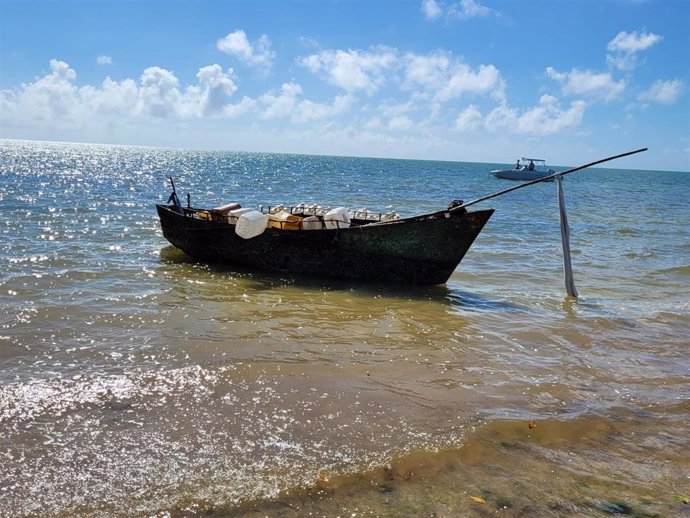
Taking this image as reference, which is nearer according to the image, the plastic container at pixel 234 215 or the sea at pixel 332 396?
the sea at pixel 332 396

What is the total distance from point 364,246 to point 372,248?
0.63 feet

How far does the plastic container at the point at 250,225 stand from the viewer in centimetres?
1262

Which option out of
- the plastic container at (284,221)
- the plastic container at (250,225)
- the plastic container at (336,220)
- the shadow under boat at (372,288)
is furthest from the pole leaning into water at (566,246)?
the plastic container at (250,225)

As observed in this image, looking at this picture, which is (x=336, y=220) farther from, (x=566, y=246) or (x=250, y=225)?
(x=566, y=246)

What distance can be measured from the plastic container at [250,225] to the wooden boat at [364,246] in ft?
0.25

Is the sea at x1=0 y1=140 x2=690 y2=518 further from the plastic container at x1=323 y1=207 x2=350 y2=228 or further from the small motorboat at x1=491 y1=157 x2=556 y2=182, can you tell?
the small motorboat at x1=491 y1=157 x2=556 y2=182

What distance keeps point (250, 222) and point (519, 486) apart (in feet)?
30.8

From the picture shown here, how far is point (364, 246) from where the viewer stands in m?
12.3

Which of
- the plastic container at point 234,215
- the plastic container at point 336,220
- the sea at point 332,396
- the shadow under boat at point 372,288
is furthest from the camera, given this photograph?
the plastic container at point 234,215

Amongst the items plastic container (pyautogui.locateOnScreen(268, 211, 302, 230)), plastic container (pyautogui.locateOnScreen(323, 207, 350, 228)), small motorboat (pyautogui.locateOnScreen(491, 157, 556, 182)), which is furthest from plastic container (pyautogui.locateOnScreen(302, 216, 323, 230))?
small motorboat (pyautogui.locateOnScreen(491, 157, 556, 182))

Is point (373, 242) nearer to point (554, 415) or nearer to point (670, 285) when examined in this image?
point (554, 415)

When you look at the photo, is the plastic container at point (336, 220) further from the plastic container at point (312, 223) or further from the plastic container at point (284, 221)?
the plastic container at point (284, 221)

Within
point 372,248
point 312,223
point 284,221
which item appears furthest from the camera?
point 284,221

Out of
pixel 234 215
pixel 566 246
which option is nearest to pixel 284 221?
pixel 234 215
